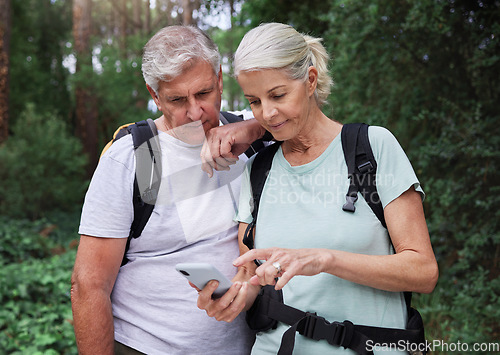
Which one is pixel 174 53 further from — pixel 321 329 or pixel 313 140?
pixel 321 329

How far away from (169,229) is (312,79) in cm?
93

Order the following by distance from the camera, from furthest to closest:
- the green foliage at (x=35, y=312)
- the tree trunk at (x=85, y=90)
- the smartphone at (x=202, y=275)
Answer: the tree trunk at (x=85, y=90)
the green foliage at (x=35, y=312)
the smartphone at (x=202, y=275)

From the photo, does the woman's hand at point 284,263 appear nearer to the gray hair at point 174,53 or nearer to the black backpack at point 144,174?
the black backpack at point 144,174

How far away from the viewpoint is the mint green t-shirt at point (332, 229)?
1907 mm

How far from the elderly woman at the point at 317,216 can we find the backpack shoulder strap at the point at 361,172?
2 centimetres

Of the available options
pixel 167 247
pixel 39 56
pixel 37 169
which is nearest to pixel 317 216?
pixel 167 247

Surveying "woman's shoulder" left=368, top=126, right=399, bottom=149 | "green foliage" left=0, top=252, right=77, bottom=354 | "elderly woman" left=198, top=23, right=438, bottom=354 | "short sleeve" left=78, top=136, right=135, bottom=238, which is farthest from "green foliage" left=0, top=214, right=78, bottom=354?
"woman's shoulder" left=368, top=126, right=399, bottom=149

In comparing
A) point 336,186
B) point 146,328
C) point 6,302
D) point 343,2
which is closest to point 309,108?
point 336,186

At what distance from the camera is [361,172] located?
6.36ft

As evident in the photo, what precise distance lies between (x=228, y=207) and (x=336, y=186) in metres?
0.61

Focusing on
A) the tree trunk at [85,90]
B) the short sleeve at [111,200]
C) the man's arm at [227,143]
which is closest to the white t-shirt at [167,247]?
the short sleeve at [111,200]

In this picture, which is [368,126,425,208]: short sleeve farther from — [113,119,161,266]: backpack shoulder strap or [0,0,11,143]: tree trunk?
[0,0,11,143]: tree trunk

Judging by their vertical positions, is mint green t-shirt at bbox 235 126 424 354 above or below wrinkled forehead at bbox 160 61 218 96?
below

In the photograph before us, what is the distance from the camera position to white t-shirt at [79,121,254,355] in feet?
7.29
